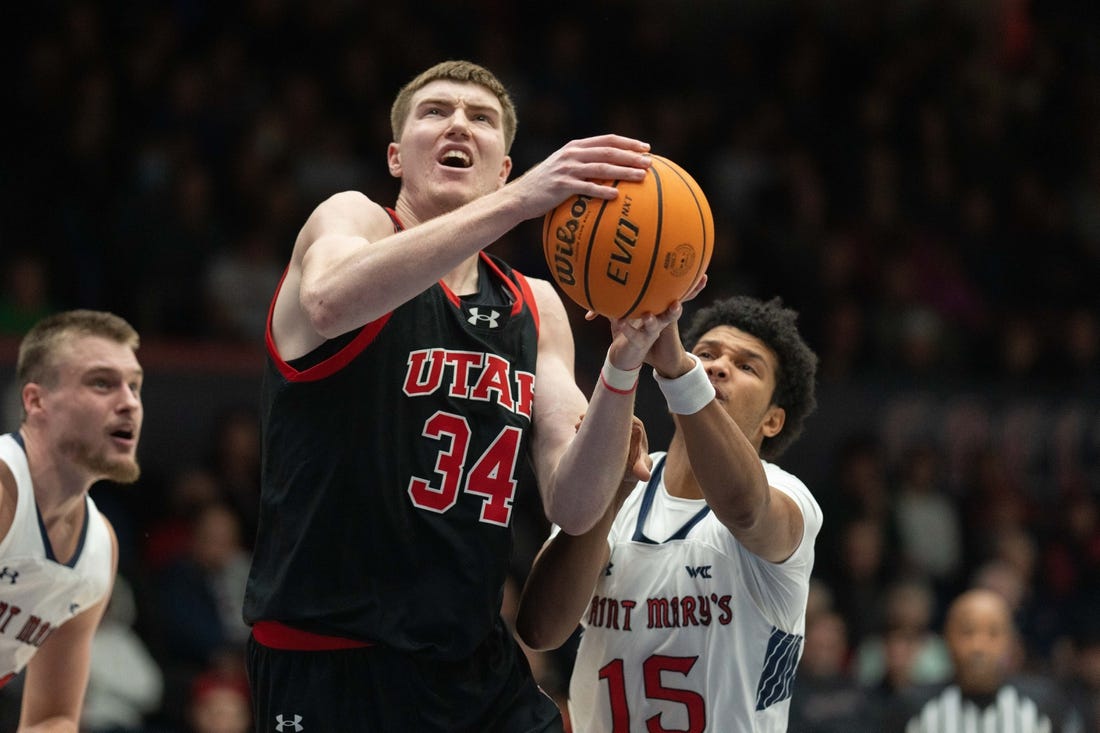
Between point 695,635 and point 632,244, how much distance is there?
4.67ft

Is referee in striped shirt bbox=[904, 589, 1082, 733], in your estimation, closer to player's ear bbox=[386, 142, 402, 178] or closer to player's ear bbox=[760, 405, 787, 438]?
player's ear bbox=[760, 405, 787, 438]

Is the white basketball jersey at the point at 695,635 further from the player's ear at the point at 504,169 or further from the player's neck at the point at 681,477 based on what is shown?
the player's ear at the point at 504,169

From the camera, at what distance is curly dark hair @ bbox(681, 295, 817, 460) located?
476 cm

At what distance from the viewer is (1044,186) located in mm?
13867

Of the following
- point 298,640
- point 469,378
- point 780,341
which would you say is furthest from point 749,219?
point 298,640

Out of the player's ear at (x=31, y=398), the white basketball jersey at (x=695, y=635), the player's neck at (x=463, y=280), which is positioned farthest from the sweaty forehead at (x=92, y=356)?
the white basketball jersey at (x=695, y=635)

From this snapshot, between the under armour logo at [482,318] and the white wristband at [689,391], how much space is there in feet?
1.71

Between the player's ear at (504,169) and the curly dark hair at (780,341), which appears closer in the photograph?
the player's ear at (504,169)

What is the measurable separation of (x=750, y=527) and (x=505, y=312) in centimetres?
96

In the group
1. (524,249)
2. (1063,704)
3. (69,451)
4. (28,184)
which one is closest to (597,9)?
(524,249)

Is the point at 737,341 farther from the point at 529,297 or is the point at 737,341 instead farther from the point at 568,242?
the point at 568,242

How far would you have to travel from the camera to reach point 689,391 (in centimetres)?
404

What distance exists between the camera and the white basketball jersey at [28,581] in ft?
16.6

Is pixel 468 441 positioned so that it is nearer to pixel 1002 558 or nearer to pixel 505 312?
pixel 505 312
